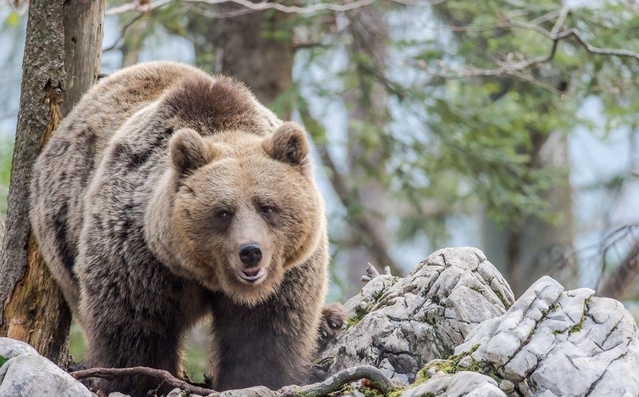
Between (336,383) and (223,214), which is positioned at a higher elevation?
(223,214)

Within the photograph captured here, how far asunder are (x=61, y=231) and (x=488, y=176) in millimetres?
7654

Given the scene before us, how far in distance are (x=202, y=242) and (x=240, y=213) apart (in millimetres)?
340

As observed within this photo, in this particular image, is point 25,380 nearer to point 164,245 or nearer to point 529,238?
point 164,245

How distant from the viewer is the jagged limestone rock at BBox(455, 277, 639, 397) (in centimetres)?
441

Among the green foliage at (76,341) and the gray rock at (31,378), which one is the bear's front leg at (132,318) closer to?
the gray rock at (31,378)

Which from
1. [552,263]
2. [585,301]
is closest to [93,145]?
[585,301]

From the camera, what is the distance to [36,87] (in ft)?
23.1

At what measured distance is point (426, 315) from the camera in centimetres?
593

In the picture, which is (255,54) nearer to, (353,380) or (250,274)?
(250,274)

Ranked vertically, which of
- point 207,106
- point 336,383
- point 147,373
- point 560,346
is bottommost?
point 147,373

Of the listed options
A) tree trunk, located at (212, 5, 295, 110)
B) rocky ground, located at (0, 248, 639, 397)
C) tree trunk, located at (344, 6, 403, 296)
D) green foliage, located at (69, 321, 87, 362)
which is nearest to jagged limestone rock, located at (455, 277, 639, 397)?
rocky ground, located at (0, 248, 639, 397)

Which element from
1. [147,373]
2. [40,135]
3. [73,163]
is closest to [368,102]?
[40,135]

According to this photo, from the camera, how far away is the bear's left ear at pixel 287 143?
5910 mm

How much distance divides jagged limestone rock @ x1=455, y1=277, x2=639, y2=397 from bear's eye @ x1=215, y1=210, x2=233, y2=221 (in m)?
1.71
